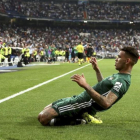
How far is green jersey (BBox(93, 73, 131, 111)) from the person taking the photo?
5.52 metres

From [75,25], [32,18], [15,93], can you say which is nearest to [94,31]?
[75,25]

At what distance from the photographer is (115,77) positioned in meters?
5.78

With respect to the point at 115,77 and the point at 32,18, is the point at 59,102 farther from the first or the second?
the point at 32,18

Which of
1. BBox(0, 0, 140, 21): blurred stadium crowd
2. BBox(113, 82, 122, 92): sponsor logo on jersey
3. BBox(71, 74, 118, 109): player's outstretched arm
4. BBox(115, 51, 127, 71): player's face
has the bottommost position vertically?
BBox(71, 74, 118, 109): player's outstretched arm

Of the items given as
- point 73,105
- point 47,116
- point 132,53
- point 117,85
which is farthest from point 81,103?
point 132,53

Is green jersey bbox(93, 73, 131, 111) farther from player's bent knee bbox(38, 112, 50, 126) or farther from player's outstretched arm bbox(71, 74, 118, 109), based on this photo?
player's bent knee bbox(38, 112, 50, 126)

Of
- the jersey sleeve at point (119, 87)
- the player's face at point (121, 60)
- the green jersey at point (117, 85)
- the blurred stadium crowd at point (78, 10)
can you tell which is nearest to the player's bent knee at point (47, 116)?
the green jersey at point (117, 85)

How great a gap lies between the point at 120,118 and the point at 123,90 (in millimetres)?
1424

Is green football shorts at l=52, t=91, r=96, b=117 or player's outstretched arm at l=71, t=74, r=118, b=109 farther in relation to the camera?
green football shorts at l=52, t=91, r=96, b=117

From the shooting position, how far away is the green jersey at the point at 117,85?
18.1 ft

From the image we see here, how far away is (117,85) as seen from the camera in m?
5.53

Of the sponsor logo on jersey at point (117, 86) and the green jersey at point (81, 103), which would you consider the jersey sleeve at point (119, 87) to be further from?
the green jersey at point (81, 103)

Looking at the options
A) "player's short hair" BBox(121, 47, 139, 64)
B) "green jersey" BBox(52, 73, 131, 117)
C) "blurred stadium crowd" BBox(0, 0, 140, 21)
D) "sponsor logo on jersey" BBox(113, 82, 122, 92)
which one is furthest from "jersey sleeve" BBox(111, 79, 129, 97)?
"blurred stadium crowd" BBox(0, 0, 140, 21)

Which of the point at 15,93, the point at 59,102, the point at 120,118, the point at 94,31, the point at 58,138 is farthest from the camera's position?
the point at 94,31
